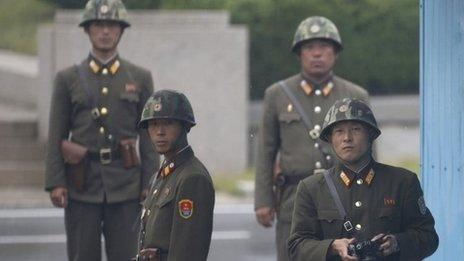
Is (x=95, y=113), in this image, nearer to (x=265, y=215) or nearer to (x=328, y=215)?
(x=265, y=215)

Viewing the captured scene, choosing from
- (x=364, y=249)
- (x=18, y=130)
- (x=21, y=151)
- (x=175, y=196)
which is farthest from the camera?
(x=18, y=130)

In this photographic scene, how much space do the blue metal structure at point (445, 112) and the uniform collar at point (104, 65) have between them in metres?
2.05

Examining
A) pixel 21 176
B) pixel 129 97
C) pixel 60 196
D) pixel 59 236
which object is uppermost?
pixel 129 97

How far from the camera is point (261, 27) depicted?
68.8 feet

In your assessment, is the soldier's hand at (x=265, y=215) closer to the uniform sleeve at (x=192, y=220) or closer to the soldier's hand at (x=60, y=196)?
the soldier's hand at (x=60, y=196)

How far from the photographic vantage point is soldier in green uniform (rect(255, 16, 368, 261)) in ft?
29.9

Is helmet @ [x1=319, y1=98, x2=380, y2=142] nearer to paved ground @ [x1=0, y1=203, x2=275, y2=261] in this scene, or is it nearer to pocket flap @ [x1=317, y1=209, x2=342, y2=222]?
pocket flap @ [x1=317, y1=209, x2=342, y2=222]

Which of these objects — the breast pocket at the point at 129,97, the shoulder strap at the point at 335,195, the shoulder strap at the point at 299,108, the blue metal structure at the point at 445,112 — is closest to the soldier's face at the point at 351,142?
the shoulder strap at the point at 335,195

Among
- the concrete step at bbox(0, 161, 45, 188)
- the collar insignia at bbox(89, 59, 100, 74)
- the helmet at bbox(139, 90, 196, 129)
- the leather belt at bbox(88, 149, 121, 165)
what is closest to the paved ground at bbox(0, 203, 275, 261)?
the concrete step at bbox(0, 161, 45, 188)

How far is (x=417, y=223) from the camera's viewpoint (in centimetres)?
648

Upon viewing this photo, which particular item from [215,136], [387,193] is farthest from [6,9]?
[387,193]

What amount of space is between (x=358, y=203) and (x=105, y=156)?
307 centimetres

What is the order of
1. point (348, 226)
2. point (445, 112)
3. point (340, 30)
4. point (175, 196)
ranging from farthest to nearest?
point (340, 30)
point (445, 112)
point (175, 196)
point (348, 226)

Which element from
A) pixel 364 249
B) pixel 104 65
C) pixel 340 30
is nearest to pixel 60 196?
pixel 104 65
